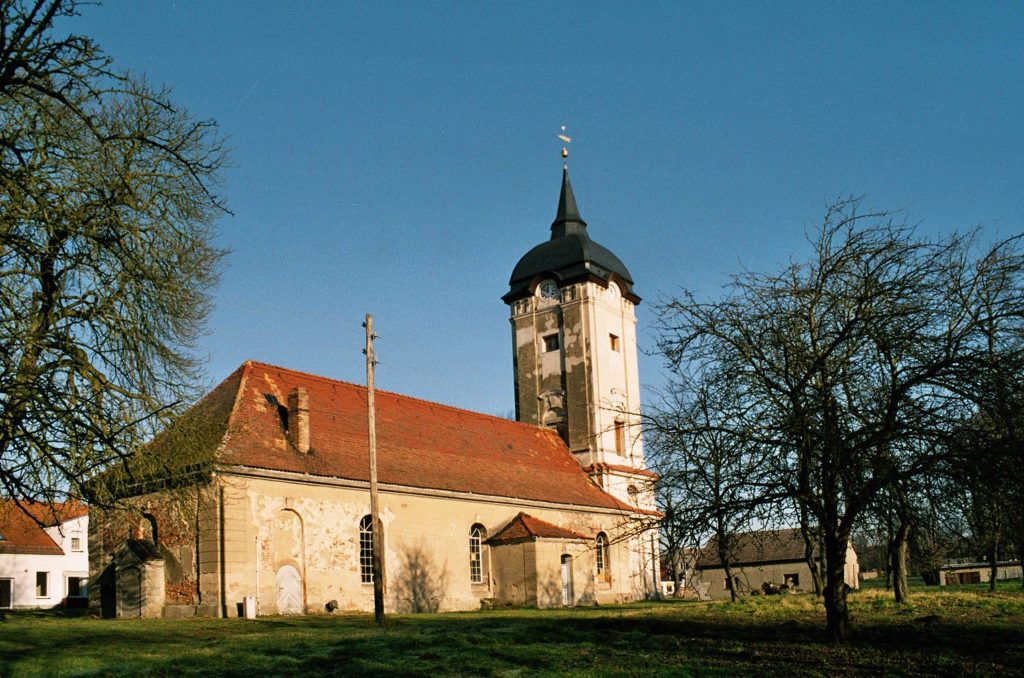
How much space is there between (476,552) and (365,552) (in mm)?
5748

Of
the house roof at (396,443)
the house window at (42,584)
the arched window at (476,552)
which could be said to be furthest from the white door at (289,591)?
the house window at (42,584)

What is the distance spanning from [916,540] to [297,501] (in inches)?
703

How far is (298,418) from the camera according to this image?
28.7 meters

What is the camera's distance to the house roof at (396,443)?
27.8 meters

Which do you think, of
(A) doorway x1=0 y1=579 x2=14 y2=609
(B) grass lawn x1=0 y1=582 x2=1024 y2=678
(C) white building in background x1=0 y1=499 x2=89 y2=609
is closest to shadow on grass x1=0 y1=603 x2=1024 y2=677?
(B) grass lawn x1=0 y1=582 x2=1024 y2=678

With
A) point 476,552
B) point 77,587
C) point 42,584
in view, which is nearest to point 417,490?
point 476,552

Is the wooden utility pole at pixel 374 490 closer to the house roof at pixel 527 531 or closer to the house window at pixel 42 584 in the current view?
the house roof at pixel 527 531

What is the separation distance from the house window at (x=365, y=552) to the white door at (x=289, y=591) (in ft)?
8.91

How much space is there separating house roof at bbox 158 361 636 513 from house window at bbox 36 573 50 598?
26769mm

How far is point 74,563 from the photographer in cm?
5112

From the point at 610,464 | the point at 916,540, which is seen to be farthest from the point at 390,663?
the point at 610,464

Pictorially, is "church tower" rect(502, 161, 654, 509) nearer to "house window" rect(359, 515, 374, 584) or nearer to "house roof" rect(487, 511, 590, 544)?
"house roof" rect(487, 511, 590, 544)

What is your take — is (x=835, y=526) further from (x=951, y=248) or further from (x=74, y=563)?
(x=74, y=563)

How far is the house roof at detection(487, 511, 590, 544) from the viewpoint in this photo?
3388cm
